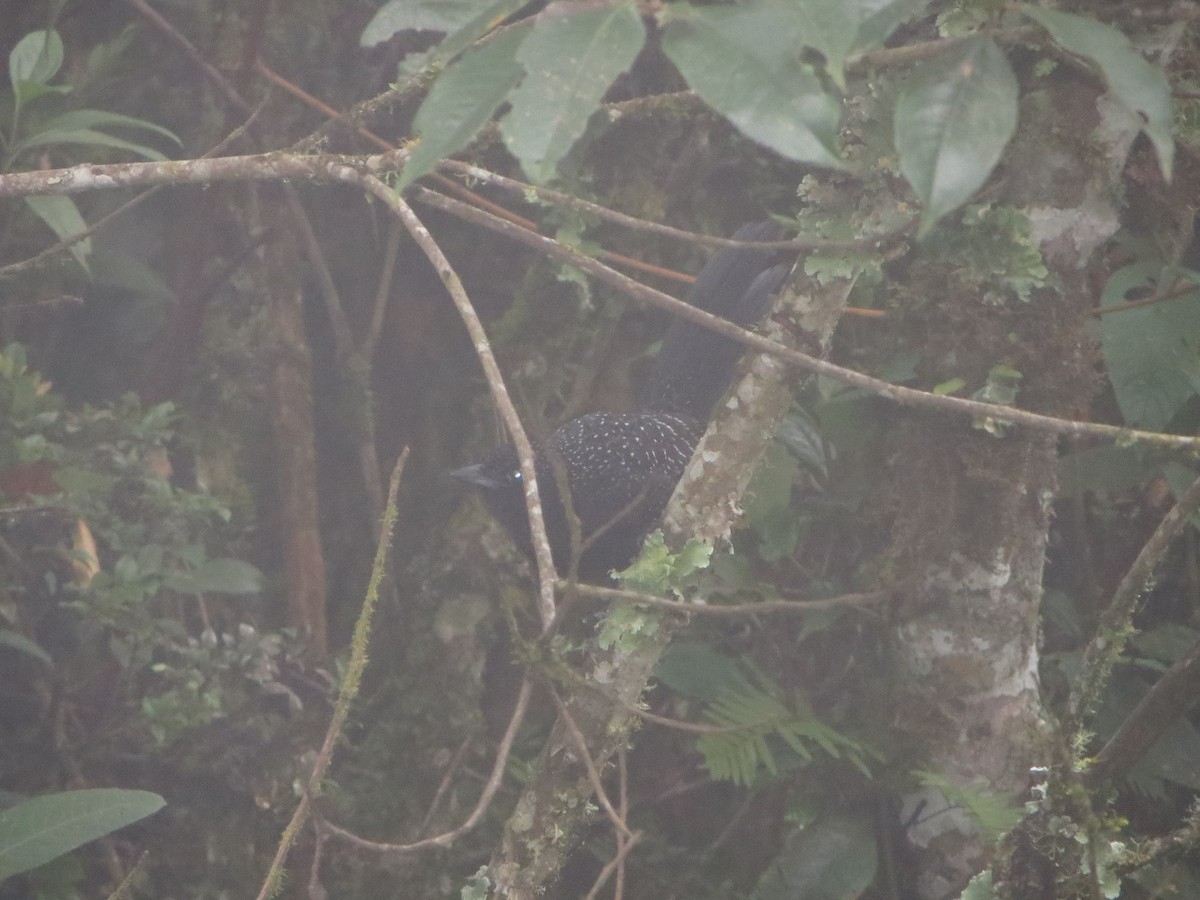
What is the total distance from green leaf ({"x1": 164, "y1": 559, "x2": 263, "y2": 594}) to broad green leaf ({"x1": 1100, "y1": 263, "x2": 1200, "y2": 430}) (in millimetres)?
1798

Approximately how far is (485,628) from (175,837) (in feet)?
2.73

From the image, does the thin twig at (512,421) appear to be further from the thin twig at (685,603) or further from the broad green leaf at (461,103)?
the broad green leaf at (461,103)

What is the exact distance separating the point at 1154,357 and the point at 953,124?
1.20 metres

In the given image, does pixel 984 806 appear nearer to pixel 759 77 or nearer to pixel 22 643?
pixel 759 77

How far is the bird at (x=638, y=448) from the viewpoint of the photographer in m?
2.53

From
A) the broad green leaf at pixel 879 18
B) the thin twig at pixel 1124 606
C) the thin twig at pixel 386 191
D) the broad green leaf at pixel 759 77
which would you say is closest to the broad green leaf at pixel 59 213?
the thin twig at pixel 386 191

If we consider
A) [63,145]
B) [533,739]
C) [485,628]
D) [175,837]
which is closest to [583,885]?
[533,739]

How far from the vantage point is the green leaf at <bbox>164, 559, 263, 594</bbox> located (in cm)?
236

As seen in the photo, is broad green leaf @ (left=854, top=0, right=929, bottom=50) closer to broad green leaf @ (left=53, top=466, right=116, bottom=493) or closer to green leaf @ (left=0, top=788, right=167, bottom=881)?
green leaf @ (left=0, top=788, right=167, bottom=881)

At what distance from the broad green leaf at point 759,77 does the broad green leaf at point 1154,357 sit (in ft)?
4.18

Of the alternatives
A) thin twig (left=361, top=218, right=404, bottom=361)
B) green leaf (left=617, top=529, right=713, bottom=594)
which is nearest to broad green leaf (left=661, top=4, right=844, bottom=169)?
green leaf (left=617, top=529, right=713, bottom=594)

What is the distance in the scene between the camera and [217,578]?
2402 mm

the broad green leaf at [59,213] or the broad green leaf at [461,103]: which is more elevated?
the broad green leaf at [461,103]

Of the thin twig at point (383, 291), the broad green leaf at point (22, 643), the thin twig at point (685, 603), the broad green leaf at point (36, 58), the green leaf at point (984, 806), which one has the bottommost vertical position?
the green leaf at point (984, 806)
